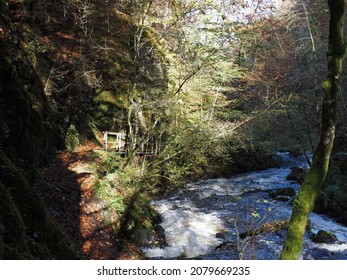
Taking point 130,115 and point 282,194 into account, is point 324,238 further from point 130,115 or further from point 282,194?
point 130,115

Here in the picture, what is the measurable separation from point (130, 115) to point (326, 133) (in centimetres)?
805

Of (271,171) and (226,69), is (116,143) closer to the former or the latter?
(226,69)

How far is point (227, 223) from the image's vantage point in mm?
10148

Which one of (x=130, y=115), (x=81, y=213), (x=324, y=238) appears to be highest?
(x=130, y=115)

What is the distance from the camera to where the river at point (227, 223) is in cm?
787

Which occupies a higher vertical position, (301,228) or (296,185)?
(301,228)

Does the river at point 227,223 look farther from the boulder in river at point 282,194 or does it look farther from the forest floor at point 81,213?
the forest floor at point 81,213

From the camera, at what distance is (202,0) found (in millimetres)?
9578

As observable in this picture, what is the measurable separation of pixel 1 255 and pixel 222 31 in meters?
9.22

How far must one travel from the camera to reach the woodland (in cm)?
418

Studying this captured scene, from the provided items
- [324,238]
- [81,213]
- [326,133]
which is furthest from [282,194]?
[326,133]

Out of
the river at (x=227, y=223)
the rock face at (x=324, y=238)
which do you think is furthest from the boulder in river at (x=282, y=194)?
the rock face at (x=324, y=238)

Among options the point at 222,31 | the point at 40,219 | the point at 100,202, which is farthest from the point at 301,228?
the point at 222,31

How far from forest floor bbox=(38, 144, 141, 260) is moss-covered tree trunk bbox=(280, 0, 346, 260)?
4.16 m
